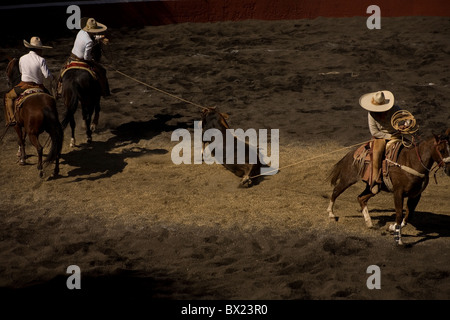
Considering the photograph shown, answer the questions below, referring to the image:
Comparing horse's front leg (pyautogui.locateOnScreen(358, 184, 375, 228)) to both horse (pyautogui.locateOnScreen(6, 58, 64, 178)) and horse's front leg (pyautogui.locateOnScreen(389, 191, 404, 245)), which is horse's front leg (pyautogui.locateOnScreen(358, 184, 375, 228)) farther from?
horse (pyautogui.locateOnScreen(6, 58, 64, 178))

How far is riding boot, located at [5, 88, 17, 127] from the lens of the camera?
10.8 metres

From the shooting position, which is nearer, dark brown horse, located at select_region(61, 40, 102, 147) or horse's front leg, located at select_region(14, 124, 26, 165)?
horse's front leg, located at select_region(14, 124, 26, 165)

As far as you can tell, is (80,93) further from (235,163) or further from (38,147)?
(235,163)

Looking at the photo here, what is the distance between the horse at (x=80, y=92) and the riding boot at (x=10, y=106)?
0.88 m

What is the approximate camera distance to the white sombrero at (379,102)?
807 cm

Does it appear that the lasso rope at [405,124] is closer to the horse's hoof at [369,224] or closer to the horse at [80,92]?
the horse's hoof at [369,224]

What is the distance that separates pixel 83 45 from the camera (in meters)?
11.8

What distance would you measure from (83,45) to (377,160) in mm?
6469

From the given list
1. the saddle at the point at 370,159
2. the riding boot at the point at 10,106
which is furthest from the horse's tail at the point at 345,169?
the riding boot at the point at 10,106

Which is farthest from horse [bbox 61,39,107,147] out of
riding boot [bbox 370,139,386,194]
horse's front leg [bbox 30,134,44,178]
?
riding boot [bbox 370,139,386,194]

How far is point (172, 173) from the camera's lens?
35.2 ft

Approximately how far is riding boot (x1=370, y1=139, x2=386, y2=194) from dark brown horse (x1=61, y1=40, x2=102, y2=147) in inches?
231

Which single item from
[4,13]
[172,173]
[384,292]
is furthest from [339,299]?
[4,13]

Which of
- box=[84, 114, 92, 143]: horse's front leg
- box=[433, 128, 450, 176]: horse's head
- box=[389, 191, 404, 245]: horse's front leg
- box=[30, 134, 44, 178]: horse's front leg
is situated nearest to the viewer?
box=[433, 128, 450, 176]: horse's head
